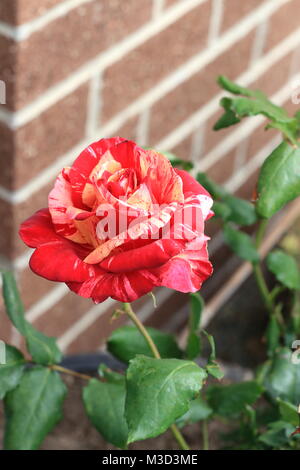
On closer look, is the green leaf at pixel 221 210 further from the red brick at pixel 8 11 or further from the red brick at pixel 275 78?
the red brick at pixel 275 78

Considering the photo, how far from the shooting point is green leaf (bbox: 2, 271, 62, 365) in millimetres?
736

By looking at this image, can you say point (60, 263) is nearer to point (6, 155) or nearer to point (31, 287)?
point (6, 155)

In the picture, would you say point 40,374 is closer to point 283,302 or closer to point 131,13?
point 131,13

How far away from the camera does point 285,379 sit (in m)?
0.86

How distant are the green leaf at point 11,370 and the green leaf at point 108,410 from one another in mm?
66

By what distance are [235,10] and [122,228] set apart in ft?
2.75

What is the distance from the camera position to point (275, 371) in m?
0.86

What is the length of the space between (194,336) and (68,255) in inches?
12.2

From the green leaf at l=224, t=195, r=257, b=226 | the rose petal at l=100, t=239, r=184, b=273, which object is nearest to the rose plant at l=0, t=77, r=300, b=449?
the rose petal at l=100, t=239, r=184, b=273

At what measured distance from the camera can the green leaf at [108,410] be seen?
2.42ft

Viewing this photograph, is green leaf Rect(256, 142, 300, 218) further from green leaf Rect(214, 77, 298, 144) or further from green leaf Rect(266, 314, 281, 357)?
green leaf Rect(266, 314, 281, 357)

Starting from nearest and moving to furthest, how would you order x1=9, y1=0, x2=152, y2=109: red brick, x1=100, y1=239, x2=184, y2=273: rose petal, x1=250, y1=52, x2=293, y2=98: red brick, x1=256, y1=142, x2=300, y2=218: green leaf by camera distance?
x1=100, y1=239, x2=184, y2=273: rose petal, x1=256, y1=142, x2=300, y2=218: green leaf, x1=9, y1=0, x2=152, y2=109: red brick, x1=250, y1=52, x2=293, y2=98: red brick

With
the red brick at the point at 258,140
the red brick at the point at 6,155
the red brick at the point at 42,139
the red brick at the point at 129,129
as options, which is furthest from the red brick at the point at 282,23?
the red brick at the point at 6,155
